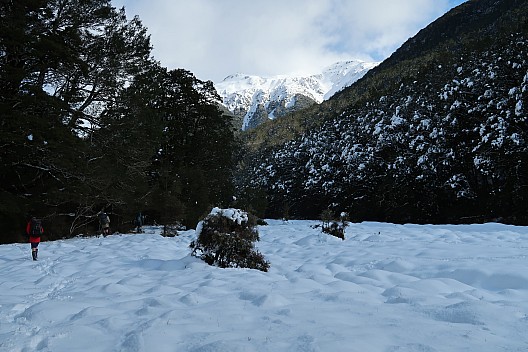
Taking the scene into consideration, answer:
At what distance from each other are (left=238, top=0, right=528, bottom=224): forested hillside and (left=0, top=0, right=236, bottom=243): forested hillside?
49.8 feet

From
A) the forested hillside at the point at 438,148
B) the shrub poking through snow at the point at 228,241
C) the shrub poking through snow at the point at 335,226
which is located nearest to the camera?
the shrub poking through snow at the point at 228,241

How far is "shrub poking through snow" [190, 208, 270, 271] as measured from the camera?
7543mm

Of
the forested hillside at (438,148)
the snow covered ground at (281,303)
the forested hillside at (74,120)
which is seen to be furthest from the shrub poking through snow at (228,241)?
the forested hillside at (438,148)

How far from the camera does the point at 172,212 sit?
1688 cm

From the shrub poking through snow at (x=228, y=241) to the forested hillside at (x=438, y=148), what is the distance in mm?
19487

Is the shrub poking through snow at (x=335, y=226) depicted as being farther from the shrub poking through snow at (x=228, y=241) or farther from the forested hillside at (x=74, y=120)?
the forested hillside at (x=74, y=120)

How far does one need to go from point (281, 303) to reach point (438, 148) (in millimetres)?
25805

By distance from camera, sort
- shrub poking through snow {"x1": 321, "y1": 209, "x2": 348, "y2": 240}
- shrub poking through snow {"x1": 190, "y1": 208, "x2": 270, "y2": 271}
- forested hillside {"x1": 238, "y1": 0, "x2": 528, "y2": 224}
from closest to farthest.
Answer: shrub poking through snow {"x1": 190, "y1": 208, "x2": 270, "y2": 271} → shrub poking through snow {"x1": 321, "y1": 209, "x2": 348, "y2": 240} → forested hillside {"x1": 238, "y1": 0, "x2": 528, "y2": 224}

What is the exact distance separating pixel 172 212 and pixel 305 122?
63.1 meters

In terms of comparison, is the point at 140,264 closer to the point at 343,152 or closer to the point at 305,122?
the point at 343,152

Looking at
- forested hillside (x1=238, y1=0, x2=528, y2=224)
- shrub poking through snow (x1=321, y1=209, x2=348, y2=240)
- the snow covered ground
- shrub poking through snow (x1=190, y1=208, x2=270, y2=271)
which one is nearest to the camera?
the snow covered ground

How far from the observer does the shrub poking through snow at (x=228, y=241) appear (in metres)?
7.54

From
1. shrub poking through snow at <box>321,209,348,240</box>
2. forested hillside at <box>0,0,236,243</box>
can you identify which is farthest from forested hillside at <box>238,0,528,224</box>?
forested hillside at <box>0,0,236,243</box>

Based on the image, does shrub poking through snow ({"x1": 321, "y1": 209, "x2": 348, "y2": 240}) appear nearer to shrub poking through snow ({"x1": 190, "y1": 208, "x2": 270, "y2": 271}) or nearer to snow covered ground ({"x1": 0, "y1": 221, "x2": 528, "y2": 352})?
snow covered ground ({"x1": 0, "y1": 221, "x2": 528, "y2": 352})
